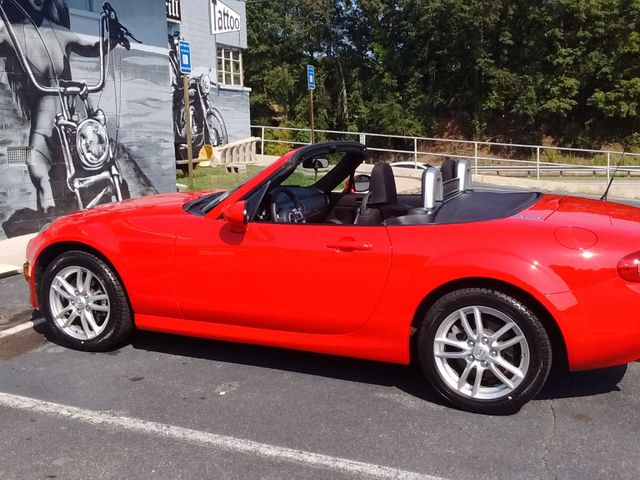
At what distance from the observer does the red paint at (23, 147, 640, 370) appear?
10.8 ft

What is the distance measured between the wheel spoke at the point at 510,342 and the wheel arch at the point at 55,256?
251 cm

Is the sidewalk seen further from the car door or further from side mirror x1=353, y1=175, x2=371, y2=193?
side mirror x1=353, y1=175, x2=371, y2=193

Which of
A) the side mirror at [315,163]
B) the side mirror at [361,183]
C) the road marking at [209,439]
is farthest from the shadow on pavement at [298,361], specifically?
the side mirror at [361,183]

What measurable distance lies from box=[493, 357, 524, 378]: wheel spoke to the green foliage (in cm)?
3938

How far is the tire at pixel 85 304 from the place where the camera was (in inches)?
173

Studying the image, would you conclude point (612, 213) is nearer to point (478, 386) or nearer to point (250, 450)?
point (478, 386)

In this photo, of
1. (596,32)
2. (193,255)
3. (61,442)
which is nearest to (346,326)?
(193,255)

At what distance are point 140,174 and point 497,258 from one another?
9.80m

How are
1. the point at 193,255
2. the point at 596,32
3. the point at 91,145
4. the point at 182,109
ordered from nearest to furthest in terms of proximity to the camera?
the point at 193,255 → the point at 91,145 → the point at 182,109 → the point at 596,32

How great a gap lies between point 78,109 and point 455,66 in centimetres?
3896

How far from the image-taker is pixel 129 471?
2.99 m

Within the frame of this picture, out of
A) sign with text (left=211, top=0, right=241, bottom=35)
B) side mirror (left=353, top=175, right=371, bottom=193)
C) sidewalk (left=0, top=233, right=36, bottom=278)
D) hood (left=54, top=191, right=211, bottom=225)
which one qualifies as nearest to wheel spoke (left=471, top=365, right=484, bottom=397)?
hood (left=54, top=191, right=211, bottom=225)

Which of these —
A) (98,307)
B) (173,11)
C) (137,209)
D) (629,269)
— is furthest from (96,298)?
(173,11)

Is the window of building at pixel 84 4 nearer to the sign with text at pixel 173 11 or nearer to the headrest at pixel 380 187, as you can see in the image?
the headrest at pixel 380 187
